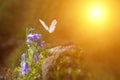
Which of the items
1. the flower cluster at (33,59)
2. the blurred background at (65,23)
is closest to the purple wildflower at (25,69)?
the flower cluster at (33,59)

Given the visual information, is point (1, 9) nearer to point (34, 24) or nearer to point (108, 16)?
point (34, 24)

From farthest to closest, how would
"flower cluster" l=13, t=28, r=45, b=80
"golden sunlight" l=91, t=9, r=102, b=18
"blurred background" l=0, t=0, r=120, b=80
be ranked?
1. "golden sunlight" l=91, t=9, r=102, b=18
2. "blurred background" l=0, t=0, r=120, b=80
3. "flower cluster" l=13, t=28, r=45, b=80

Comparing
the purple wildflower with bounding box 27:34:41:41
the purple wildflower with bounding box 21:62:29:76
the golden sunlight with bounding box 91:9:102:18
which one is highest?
the golden sunlight with bounding box 91:9:102:18

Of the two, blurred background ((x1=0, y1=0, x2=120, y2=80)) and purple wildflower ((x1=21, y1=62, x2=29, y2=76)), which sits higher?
blurred background ((x1=0, y1=0, x2=120, y2=80))

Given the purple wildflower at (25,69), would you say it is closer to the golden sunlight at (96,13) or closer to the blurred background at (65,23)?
the blurred background at (65,23)

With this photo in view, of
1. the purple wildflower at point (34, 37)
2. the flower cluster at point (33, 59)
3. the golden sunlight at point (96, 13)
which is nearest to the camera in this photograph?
the purple wildflower at point (34, 37)

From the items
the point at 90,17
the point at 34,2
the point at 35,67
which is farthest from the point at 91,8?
the point at 35,67

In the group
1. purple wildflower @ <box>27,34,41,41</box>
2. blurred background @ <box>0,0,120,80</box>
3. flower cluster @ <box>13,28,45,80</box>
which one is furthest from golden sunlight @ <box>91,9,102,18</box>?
purple wildflower @ <box>27,34,41,41</box>

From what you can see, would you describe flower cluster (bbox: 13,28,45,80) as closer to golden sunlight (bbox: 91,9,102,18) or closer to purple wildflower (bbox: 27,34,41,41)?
purple wildflower (bbox: 27,34,41,41)

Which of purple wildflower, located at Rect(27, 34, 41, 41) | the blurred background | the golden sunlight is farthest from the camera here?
the golden sunlight
